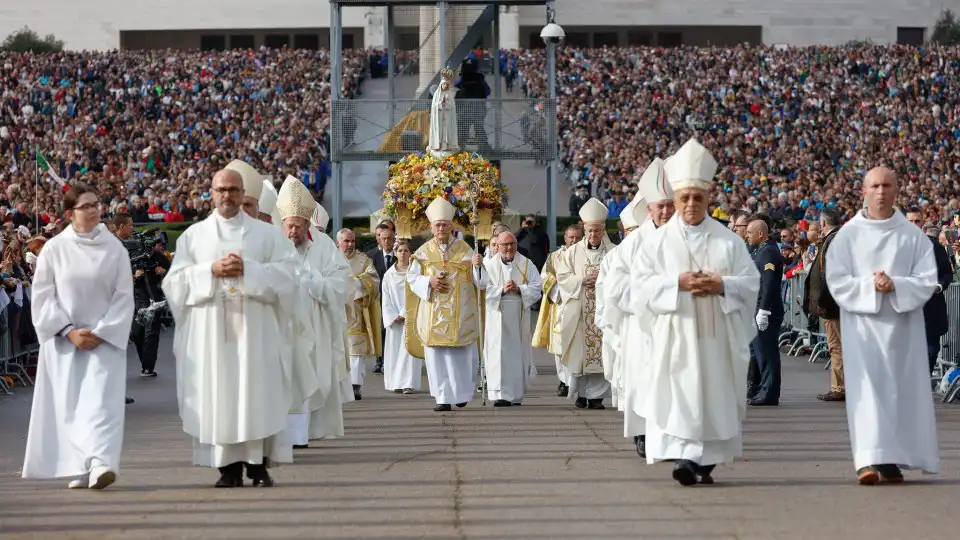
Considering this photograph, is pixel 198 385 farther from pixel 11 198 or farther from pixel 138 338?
pixel 11 198

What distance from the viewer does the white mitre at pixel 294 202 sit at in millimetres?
12477

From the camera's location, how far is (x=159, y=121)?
43.7m

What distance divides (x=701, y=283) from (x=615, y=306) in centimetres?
272

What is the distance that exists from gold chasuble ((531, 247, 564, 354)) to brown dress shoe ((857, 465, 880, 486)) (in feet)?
22.3

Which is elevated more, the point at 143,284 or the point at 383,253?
the point at 383,253

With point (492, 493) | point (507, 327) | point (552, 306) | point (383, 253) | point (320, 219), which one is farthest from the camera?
point (383, 253)

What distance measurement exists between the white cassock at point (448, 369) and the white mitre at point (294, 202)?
10.6 feet

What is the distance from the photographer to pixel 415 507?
358 inches

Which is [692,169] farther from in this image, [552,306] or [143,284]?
[143,284]

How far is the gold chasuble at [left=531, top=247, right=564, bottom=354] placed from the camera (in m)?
16.7

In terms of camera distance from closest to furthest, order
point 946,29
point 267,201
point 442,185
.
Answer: point 267,201
point 442,185
point 946,29

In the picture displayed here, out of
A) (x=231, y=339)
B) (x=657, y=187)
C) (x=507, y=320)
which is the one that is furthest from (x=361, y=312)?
(x=231, y=339)

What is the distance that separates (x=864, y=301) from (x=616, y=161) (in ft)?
91.3

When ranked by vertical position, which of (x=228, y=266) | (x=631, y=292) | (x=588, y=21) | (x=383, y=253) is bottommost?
(x=631, y=292)
